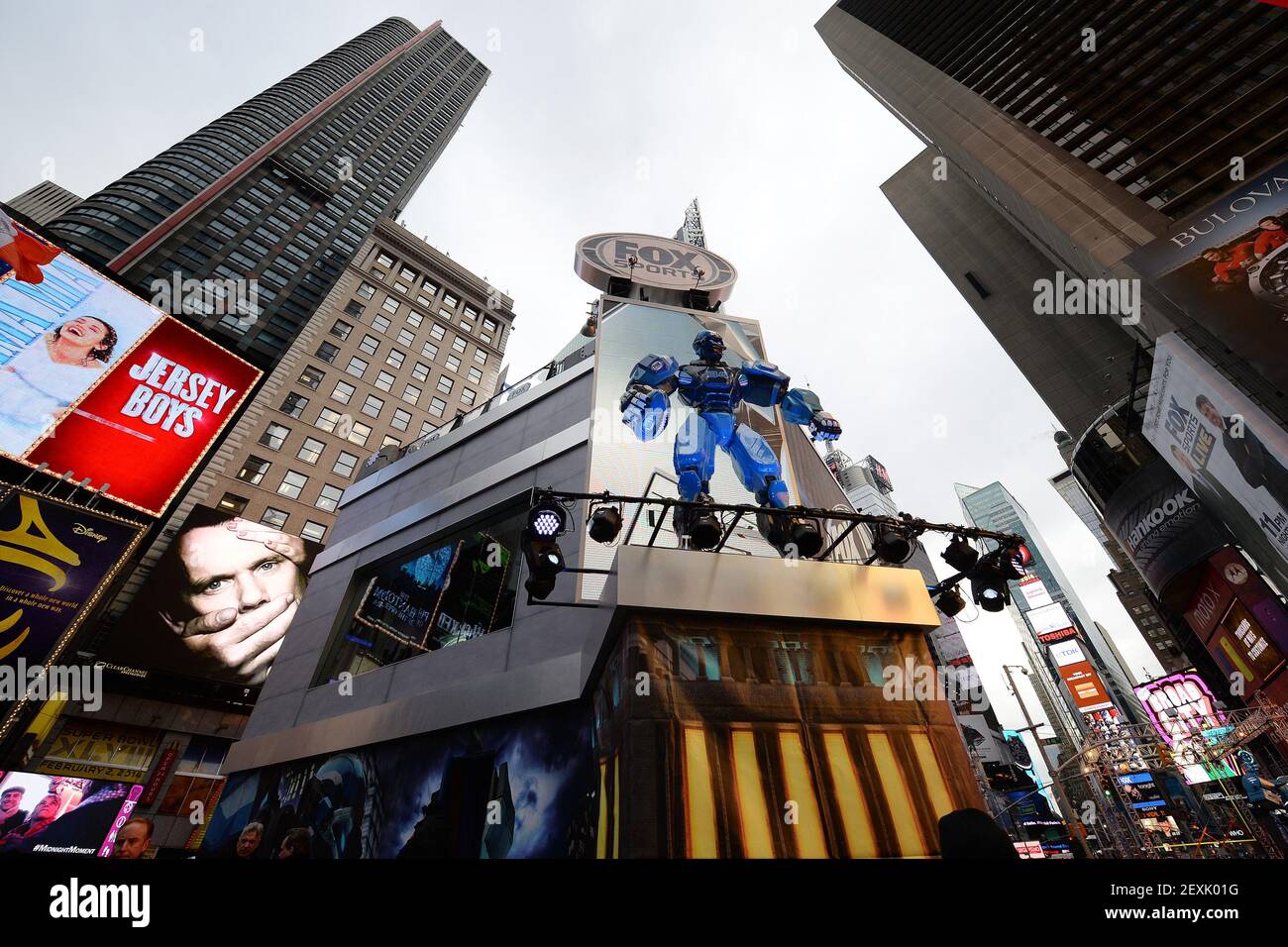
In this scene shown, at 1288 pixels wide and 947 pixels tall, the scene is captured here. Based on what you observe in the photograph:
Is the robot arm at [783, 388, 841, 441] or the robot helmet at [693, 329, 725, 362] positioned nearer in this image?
the robot arm at [783, 388, 841, 441]

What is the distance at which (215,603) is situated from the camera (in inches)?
1112

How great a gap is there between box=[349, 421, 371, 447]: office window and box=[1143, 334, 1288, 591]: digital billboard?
46032 millimetres

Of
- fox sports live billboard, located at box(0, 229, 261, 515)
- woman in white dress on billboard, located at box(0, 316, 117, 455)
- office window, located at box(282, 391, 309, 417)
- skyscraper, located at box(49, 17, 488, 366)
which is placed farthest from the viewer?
skyscraper, located at box(49, 17, 488, 366)

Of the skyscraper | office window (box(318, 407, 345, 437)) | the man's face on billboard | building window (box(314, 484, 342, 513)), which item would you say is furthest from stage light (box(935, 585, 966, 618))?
office window (box(318, 407, 345, 437))

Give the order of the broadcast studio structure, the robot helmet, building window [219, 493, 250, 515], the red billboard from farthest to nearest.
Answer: building window [219, 493, 250, 515] < the red billboard < the robot helmet < the broadcast studio structure

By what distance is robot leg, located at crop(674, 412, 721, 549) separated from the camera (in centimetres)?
785

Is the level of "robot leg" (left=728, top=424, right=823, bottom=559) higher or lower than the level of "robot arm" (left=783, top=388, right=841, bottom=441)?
lower

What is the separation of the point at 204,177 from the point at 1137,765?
318 feet

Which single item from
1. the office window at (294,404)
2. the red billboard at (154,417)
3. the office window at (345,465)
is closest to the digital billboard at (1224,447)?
the red billboard at (154,417)

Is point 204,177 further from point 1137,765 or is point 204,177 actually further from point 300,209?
point 1137,765

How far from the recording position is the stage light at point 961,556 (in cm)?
800

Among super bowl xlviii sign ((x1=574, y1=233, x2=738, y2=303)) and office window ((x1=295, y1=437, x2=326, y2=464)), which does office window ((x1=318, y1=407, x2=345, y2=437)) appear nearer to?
office window ((x1=295, y1=437, x2=326, y2=464))

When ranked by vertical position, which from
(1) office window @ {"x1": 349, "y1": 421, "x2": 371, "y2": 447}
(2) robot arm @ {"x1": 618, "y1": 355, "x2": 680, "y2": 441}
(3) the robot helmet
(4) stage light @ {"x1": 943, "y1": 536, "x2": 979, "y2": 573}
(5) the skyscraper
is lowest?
(4) stage light @ {"x1": 943, "y1": 536, "x2": 979, "y2": 573}

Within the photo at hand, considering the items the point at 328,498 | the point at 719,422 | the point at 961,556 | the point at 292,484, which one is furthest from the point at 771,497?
the point at 292,484
